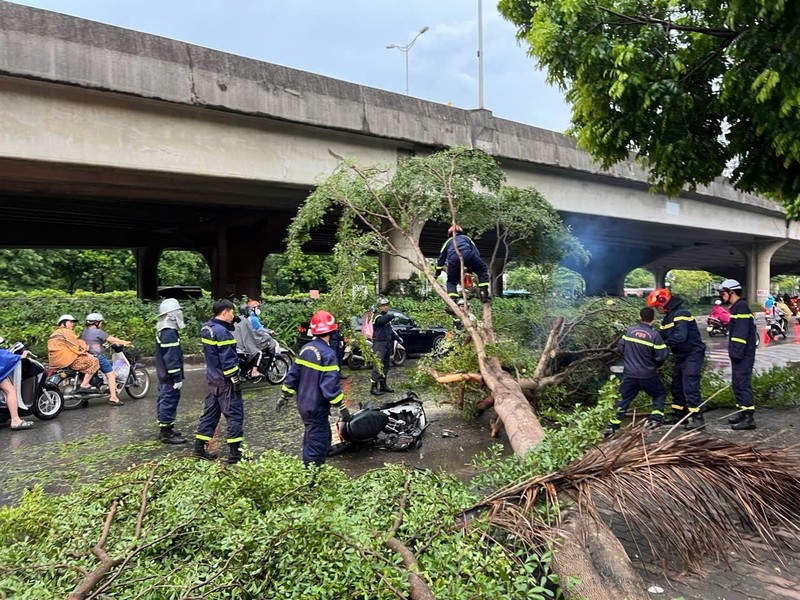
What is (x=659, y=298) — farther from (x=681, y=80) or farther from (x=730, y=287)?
(x=681, y=80)

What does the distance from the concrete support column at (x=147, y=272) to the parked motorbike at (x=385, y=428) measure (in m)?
26.4

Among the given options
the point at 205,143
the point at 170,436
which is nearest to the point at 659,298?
the point at 170,436

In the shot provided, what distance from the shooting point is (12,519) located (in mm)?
2746

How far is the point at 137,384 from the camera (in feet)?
28.6

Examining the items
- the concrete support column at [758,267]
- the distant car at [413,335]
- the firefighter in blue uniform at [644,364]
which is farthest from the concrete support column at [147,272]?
the concrete support column at [758,267]

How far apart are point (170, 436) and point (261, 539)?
4.35 meters

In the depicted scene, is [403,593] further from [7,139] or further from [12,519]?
[7,139]

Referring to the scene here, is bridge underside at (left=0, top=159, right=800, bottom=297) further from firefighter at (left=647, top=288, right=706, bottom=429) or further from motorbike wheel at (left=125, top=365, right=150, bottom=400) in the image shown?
firefighter at (left=647, top=288, right=706, bottom=429)

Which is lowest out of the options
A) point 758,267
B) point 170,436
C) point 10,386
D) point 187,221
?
point 170,436

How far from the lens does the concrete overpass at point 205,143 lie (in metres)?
9.87

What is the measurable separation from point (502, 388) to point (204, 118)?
366 inches

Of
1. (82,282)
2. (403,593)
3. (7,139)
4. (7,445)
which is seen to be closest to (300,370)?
(403,593)

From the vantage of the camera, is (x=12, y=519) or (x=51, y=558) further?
(x=12, y=519)

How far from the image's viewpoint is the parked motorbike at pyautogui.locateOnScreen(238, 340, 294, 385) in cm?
932
